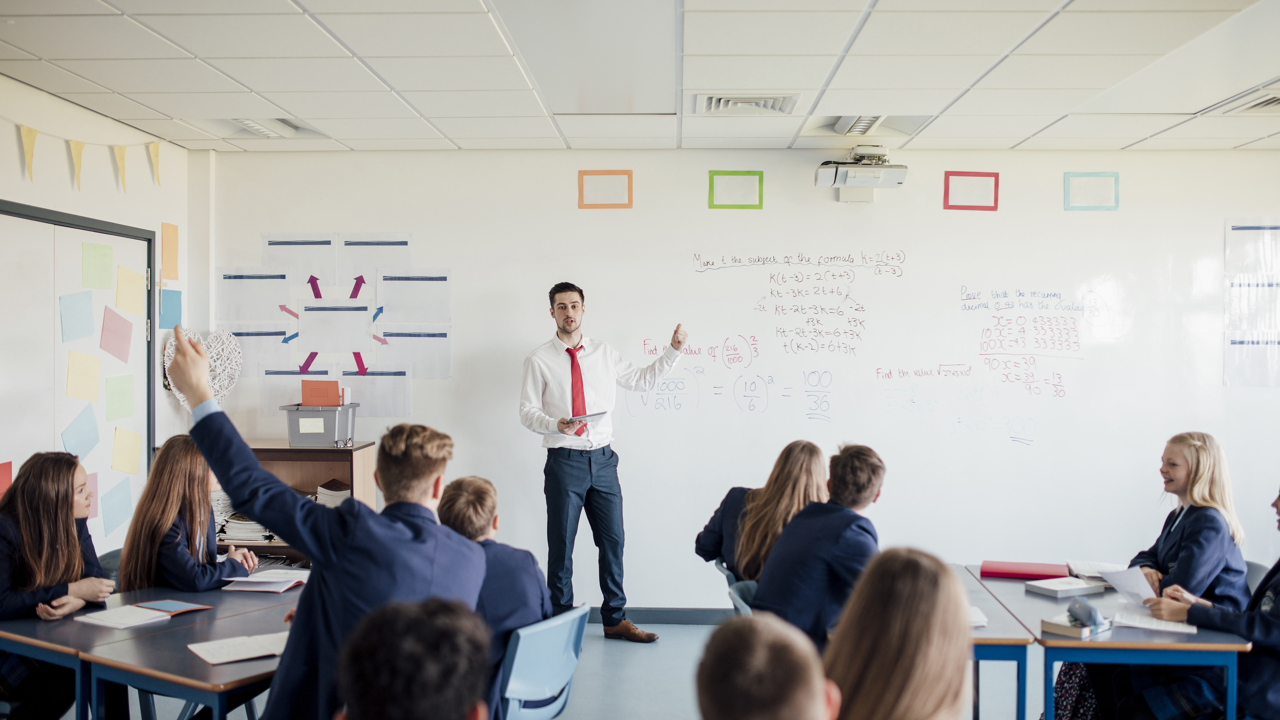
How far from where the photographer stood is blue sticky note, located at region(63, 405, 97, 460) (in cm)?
356

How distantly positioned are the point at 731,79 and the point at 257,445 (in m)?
3.07

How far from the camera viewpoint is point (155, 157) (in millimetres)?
4148

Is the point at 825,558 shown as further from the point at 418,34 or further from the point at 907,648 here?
the point at 418,34

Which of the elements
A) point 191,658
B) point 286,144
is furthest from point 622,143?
point 191,658

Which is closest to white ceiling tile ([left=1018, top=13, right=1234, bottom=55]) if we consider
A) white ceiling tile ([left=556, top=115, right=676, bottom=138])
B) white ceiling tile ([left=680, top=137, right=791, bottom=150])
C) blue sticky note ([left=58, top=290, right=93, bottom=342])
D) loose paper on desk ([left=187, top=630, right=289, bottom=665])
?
white ceiling tile ([left=680, top=137, right=791, bottom=150])

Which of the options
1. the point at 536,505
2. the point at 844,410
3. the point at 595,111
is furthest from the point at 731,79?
the point at 536,505

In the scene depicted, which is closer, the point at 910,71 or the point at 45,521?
the point at 45,521

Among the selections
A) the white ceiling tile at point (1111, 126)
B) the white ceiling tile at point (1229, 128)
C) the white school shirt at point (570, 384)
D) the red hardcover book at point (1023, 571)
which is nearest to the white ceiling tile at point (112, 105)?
the white school shirt at point (570, 384)

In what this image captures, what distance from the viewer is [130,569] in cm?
259

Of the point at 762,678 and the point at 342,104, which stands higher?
the point at 342,104

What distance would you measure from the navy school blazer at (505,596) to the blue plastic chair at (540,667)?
1.8 inches

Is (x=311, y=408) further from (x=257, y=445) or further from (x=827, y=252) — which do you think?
(x=827, y=252)

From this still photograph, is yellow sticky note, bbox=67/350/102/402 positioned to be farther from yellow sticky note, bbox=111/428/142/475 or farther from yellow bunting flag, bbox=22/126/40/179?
yellow bunting flag, bbox=22/126/40/179

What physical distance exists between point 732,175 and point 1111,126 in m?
1.89
